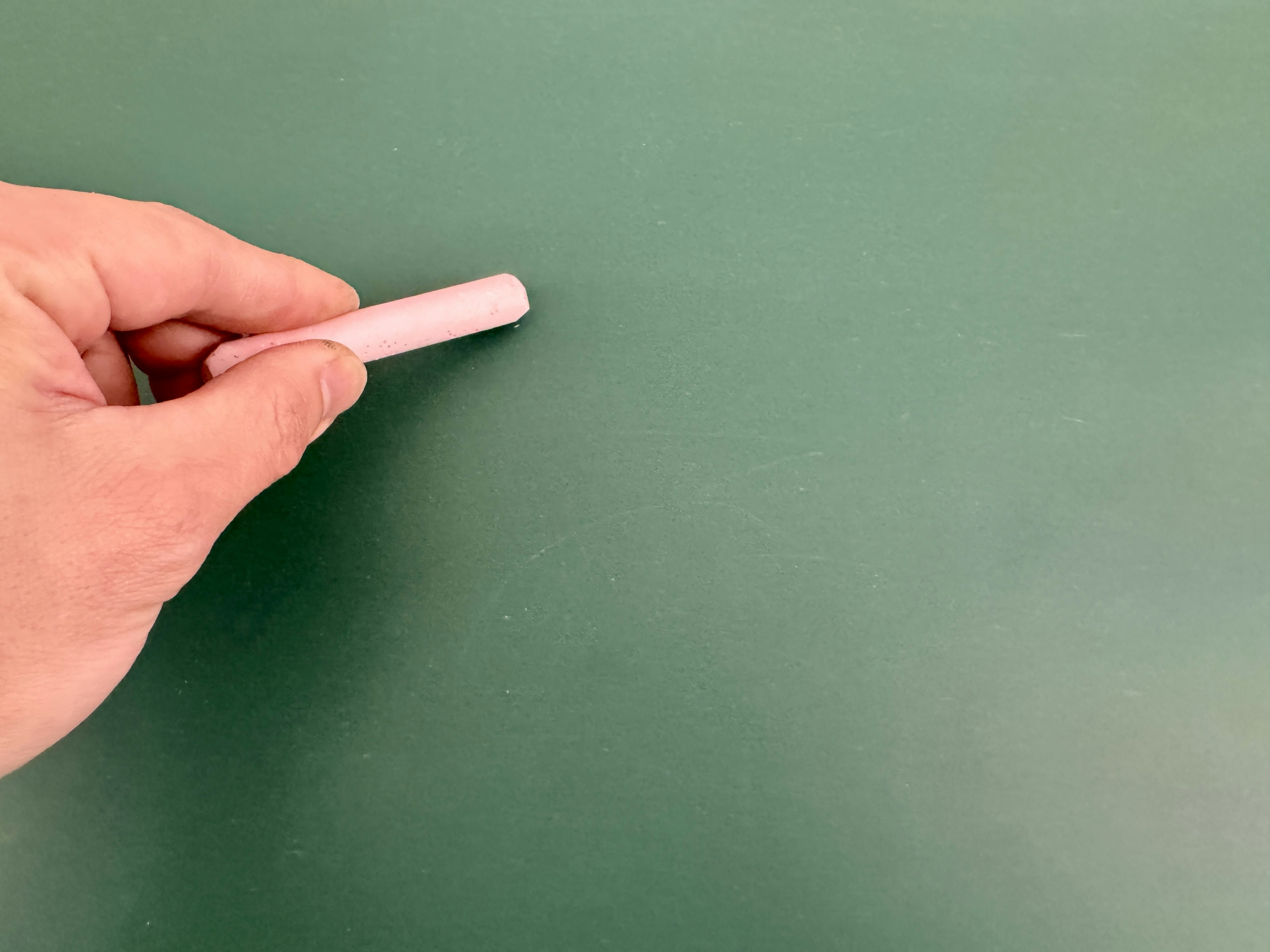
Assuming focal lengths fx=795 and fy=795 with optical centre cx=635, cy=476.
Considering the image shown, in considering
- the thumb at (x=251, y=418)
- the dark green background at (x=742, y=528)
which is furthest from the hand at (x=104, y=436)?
the dark green background at (x=742, y=528)

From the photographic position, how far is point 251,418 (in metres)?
0.59

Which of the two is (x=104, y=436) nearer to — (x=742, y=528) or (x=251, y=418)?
(x=251, y=418)

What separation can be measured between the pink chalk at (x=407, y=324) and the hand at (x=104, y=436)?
0.03m

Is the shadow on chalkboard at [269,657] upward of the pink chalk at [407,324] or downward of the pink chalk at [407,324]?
downward

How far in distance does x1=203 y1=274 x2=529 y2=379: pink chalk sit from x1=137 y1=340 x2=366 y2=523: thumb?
23 mm

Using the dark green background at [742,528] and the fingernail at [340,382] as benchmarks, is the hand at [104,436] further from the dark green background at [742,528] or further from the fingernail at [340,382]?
the dark green background at [742,528]

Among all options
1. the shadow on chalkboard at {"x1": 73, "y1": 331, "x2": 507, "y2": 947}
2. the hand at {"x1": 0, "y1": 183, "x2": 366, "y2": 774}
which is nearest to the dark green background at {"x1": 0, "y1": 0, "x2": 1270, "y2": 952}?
the shadow on chalkboard at {"x1": 73, "y1": 331, "x2": 507, "y2": 947}

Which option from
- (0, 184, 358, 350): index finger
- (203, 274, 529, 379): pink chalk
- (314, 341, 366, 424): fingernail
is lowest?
(314, 341, 366, 424): fingernail

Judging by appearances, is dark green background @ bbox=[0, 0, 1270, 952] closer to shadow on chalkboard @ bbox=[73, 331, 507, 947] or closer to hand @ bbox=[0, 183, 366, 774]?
shadow on chalkboard @ bbox=[73, 331, 507, 947]

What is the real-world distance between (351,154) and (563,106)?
20 centimetres

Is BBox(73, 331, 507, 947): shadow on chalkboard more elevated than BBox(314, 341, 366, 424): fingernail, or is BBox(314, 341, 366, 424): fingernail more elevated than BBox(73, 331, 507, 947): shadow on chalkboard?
BBox(314, 341, 366, 424): fingernail

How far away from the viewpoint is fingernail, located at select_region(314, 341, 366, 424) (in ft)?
2.09

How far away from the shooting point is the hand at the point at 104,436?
1.78ft

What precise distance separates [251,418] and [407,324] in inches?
5.7
